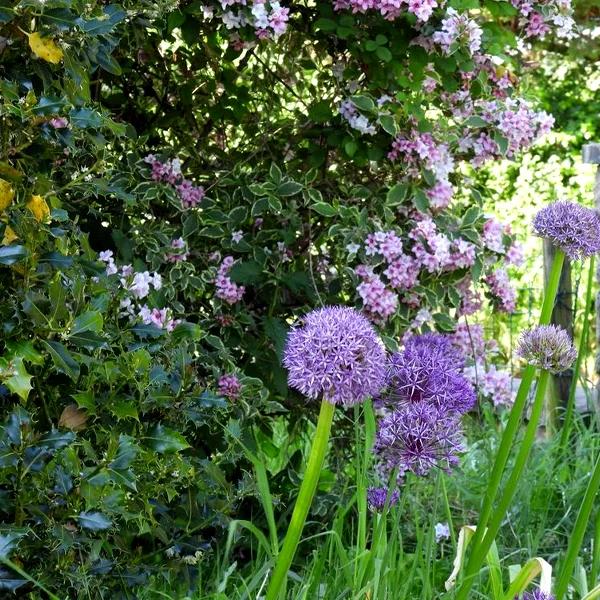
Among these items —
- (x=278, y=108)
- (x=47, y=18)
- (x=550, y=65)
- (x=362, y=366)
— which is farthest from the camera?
(x=550, y=65)

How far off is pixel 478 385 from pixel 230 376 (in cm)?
94

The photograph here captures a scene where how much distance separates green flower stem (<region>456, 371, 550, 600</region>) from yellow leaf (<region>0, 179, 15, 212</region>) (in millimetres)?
958

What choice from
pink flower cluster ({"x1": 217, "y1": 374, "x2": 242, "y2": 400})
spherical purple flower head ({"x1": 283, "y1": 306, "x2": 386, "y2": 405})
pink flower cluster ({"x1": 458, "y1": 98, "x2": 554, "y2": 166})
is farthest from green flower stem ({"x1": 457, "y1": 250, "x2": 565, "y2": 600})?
pink flower cluster ({"x1": 458, "y1": 98, "x2": 554, "y2": 166})

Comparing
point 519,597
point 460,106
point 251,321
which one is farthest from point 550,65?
point 519,597

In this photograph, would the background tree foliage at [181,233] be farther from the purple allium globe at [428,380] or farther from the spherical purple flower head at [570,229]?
the spherical purple flower head at [570,229]

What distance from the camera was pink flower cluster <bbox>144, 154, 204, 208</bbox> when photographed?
9.98ft

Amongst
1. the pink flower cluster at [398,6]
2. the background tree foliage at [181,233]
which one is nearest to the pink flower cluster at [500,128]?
the background tree foliage at [181,233]

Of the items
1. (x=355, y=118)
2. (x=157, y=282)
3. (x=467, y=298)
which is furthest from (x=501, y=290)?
(x=157, y=282)

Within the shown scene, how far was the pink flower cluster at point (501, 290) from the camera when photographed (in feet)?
11.0

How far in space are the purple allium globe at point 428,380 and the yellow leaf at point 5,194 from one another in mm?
791

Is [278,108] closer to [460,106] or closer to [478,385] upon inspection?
[460,106]

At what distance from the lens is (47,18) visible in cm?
191

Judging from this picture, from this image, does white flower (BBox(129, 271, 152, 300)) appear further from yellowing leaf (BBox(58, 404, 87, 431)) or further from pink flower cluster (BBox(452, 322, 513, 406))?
pink flower cluster (BBox(452, 322, 513, 406))

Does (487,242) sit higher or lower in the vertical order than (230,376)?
higher
